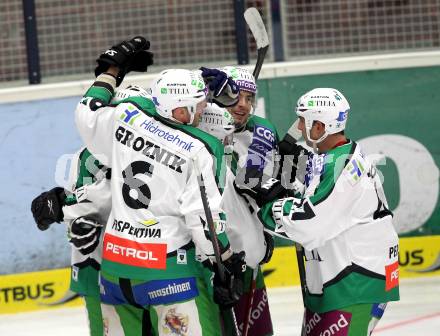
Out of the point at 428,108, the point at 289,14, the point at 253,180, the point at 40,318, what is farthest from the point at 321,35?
the point at 253,180

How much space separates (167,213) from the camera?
4.04 m

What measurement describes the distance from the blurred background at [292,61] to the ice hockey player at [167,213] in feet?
8.78

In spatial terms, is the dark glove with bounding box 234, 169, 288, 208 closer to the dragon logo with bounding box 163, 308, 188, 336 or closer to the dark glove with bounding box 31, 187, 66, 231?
the dragon logo with bounding box 163, 308, 188, 336

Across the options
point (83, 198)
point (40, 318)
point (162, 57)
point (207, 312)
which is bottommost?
point (40, 318)

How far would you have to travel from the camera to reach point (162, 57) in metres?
7.01

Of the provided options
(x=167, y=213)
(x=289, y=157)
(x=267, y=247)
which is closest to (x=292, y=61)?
(x=289, y=157)

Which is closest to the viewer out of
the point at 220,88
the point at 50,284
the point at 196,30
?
the point at 220,88

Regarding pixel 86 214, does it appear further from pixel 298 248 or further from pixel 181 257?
pixel 298 248

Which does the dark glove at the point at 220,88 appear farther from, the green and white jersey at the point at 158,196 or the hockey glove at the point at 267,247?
the hockey glove at the point at 267,247

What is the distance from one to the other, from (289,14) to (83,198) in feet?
9.78

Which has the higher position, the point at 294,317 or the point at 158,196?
the point at 158,196

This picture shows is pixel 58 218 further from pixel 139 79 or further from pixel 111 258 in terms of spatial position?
pixel 139 79

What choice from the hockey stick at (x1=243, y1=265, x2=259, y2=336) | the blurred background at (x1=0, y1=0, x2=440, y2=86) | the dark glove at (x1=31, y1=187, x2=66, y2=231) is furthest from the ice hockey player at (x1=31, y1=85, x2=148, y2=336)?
the blurred background at (x1=0, y1=0, x2=440, y2=86)

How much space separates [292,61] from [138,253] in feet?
10.6
